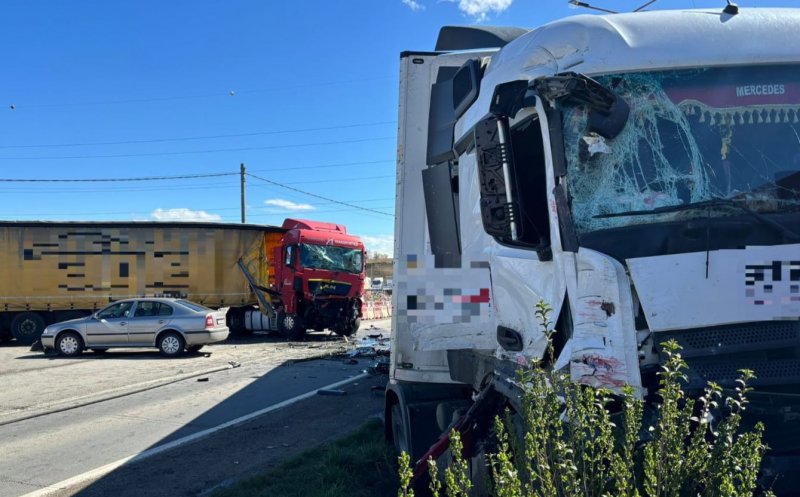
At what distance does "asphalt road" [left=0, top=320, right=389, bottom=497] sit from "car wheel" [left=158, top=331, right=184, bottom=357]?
24.3 inches

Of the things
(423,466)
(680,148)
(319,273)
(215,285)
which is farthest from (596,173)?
(215,285)

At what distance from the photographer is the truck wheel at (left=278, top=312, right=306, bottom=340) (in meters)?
19.3

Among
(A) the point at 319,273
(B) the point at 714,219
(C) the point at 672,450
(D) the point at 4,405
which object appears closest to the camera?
(C) the point at 672,450

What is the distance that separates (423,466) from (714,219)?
2278 millimetres

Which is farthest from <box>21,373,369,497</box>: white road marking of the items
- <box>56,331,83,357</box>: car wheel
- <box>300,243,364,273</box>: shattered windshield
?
<box>300,243,364,273</box>: shattered windshield

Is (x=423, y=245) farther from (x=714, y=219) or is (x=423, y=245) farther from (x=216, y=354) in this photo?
(x=216, y=354)

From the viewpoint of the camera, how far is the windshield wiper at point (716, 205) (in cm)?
247

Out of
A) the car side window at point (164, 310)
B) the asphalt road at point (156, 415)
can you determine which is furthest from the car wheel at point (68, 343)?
the car side window at point (164, 310)

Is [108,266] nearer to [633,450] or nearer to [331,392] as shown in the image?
[331,392]

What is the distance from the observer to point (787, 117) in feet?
8.94

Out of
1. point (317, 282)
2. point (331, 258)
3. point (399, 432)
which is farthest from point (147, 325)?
point (399, 432)

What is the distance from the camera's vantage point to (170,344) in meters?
14.7

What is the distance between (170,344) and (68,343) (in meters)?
2.73

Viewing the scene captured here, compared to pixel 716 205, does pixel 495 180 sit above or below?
above
